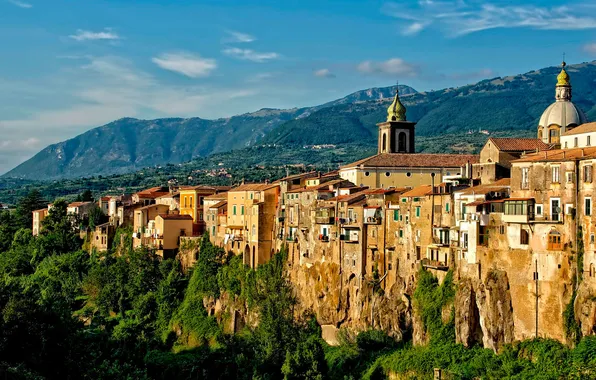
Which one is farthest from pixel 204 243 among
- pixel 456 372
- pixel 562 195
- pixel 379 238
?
pixel 562 195

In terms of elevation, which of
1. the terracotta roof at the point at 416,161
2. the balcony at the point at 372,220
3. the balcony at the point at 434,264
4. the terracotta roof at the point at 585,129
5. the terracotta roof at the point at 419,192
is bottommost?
the balcony at the point at 434,264

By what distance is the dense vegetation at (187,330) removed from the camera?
1930 inches

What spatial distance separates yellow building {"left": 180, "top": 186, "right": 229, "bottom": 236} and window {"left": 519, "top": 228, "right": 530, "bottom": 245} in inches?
1702

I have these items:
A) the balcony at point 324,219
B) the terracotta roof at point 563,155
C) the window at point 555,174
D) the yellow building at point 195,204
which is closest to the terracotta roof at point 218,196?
the yellow building at point 195,204

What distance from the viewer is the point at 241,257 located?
78.4 meters

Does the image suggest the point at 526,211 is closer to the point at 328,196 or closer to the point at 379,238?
the point at 379,238

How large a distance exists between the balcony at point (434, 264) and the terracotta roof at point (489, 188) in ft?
15.3

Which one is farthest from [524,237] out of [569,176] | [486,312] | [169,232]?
[169,232]

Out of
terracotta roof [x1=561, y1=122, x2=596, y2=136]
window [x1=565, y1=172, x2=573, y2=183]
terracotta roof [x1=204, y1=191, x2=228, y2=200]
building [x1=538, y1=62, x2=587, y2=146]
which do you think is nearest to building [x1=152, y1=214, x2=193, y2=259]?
terracotta roof [x1=204, y1=191, x2=228, y2=200]

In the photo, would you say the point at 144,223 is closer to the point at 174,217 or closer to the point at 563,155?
the point at 174,217

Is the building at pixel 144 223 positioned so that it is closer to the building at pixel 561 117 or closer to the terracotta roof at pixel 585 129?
the building at pixel 561 117

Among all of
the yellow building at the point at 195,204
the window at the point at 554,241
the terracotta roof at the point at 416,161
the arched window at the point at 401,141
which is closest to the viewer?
the window at the point at 554,241

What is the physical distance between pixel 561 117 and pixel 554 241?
82.2 ft

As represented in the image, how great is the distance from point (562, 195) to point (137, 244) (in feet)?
171
